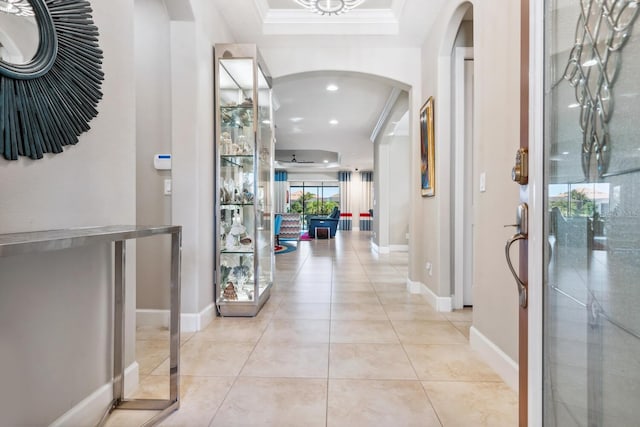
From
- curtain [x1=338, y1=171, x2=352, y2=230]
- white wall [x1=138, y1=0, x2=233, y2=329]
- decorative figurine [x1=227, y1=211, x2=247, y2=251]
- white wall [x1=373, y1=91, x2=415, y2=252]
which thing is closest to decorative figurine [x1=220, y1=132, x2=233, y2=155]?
white wall [x1=138, y1=0, x2=233, y2=329]

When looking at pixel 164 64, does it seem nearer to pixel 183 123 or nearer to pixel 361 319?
pixel 183 123

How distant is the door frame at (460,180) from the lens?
3.23 meters

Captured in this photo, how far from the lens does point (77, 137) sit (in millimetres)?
1360

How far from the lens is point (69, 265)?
4.42ft

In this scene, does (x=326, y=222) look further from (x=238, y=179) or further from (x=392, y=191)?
(x=238, y=179)

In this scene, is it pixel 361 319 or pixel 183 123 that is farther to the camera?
pixel 361 319

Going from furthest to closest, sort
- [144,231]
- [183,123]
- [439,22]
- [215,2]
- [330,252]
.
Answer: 1. [330,252]
2. [439,22]
3. [215,2]
4. [183,123]
5. [144,231]

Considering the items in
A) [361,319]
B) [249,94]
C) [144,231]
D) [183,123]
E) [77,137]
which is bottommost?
[361,319]

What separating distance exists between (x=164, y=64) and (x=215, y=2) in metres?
0.72

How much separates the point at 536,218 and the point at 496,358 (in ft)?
4.16

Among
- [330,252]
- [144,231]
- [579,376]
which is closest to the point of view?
[579,376]

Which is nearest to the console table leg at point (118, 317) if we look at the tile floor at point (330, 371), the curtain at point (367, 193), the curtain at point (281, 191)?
the tile floor at point (330, 371)

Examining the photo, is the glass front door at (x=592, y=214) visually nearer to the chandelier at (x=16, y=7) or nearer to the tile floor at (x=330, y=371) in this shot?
the tile floor at (x=330, y=371)

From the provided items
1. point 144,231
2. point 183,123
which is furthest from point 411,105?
point 144,231
